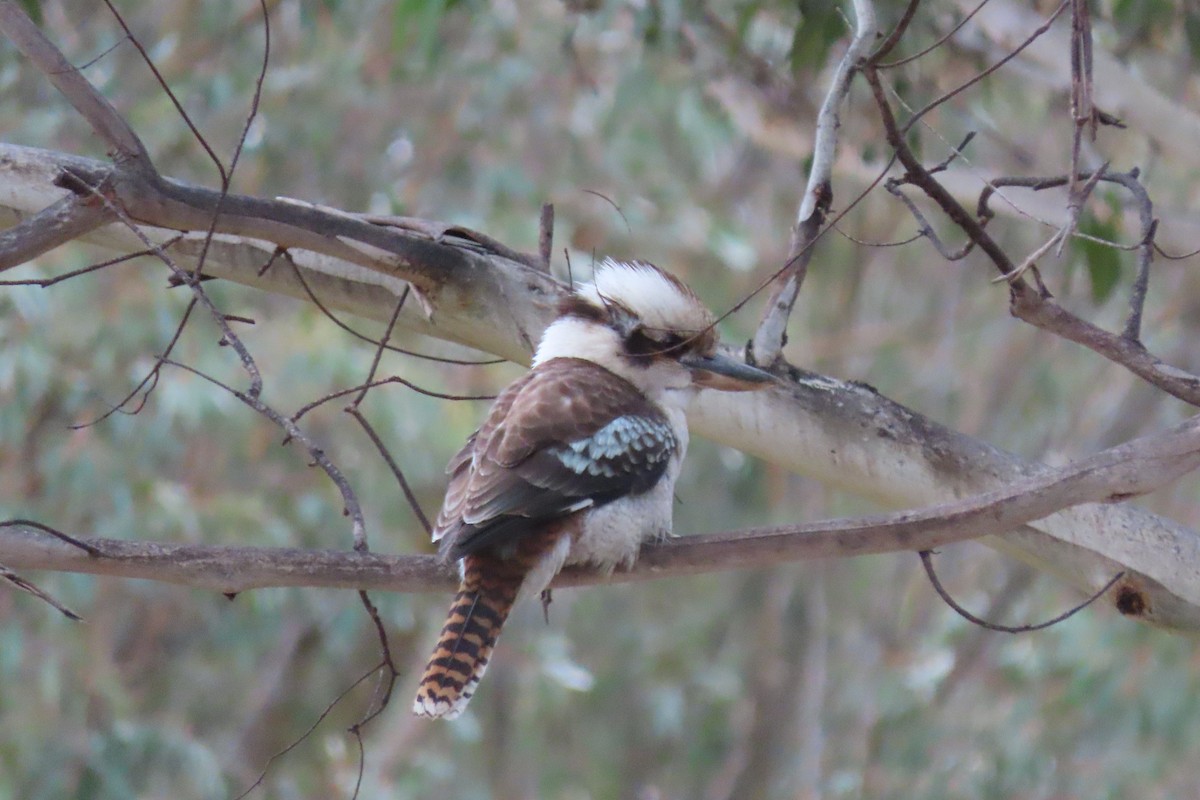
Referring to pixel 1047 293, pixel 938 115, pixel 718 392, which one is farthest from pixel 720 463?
pixel 1047 293

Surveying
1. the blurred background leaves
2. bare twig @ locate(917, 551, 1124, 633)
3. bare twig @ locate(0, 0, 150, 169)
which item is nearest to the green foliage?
the blurred background leaves

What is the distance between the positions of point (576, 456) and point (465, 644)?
35 cm

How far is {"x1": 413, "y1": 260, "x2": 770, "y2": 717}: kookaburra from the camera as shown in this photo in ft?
7.12

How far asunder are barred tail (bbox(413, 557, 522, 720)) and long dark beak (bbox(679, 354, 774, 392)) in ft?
1.44

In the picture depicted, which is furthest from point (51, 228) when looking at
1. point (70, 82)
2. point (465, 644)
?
point (465, 644)

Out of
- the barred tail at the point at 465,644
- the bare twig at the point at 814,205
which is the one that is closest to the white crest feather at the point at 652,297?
the bare twig at the point at 814,205

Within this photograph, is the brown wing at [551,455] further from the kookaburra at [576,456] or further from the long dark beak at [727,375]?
the long dark beak at [727,375]

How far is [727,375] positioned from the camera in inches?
92.7

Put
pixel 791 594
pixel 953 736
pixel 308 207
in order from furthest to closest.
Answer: pixel 791 594 < pixel 953 736 < pixel 308 207

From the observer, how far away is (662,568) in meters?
2.01

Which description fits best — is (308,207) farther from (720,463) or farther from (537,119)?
(720,463)

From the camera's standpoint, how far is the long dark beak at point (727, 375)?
2.33 meters

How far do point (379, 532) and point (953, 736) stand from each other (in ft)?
7.92

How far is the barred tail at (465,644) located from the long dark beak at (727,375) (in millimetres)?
440
